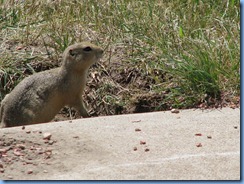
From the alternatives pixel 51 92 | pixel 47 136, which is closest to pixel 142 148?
pixel 47 136

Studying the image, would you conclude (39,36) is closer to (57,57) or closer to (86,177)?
(57,57)

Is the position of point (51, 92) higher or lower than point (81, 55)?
lower

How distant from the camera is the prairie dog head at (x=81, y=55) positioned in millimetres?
8891

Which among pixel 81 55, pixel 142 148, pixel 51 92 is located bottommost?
pixel 51 92

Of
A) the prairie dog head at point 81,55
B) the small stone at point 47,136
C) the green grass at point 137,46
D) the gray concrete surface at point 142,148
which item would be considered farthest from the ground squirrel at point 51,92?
the small stone at point 47,136

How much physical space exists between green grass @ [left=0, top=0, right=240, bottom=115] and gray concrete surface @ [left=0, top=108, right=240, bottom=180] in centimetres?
92

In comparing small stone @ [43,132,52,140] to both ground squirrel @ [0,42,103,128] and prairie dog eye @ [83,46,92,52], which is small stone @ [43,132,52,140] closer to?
ground squirrel @ [0,42,103,128]

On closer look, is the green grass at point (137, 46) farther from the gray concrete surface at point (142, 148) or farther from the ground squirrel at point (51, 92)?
the gray concrete surface at point (142, 148)

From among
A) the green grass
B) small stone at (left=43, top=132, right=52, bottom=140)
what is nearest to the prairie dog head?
the green grass

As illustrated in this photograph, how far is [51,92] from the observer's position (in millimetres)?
8852

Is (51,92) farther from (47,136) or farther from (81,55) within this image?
(47,136)

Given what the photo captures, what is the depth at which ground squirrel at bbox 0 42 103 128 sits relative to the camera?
8750 mm

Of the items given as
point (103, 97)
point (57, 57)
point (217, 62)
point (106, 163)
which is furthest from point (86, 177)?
point (57, 57)

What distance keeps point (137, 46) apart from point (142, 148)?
3.33 meters
